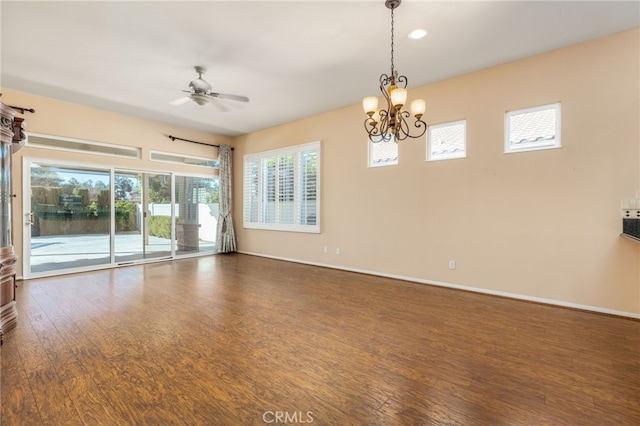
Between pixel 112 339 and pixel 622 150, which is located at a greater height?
pixel 622 150

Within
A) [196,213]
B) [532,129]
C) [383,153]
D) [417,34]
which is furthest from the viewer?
[196,213]

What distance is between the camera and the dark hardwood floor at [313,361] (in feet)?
5.91

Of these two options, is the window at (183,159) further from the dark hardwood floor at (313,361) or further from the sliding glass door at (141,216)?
the dark hardwood floor at (313,361)

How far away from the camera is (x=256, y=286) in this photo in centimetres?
466

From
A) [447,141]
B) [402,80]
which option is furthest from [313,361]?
[402,80]

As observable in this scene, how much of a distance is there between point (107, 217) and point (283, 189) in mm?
3678

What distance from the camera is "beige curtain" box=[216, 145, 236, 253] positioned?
7820 millimetres

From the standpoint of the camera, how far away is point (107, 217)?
594cm

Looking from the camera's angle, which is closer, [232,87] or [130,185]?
[232,87]

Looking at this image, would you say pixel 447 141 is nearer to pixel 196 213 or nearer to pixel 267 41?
pixel 267 41

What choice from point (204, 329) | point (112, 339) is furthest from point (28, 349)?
point (204, 329)

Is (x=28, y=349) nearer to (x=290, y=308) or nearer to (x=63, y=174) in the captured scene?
(x=290, y=308)

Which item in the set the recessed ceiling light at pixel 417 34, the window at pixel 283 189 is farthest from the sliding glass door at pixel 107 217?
the recessed ceiling light at pixel 417 34

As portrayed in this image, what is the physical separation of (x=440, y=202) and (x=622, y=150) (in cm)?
210
